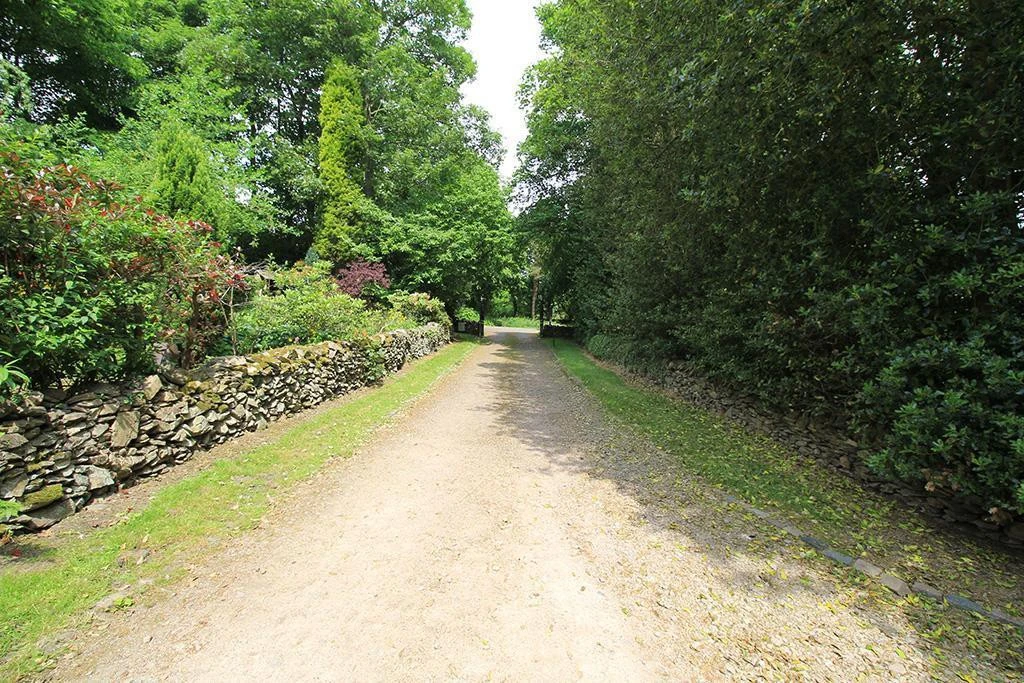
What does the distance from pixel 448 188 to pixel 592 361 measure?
39.1 feet

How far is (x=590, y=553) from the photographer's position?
3785 millimetres

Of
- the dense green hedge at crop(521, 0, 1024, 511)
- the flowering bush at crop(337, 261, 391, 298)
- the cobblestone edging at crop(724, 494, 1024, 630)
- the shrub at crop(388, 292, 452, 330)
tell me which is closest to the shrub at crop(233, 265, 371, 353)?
the flowering bush at crop(337, 261, 391, 298)

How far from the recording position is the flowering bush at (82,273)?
3.71 m

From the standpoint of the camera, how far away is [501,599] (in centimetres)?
311

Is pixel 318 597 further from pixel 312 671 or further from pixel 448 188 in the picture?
pixel 448 188

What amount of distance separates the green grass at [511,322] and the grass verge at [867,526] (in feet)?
144

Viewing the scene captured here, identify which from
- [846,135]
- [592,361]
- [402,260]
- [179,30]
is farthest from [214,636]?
[179,30]

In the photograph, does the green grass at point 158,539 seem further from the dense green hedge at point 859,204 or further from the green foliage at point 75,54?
the green foliage at point 75,54

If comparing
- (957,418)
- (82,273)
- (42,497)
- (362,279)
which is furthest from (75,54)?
(957,418)

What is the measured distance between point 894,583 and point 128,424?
7574mm

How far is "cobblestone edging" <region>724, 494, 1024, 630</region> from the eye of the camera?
3.06 m

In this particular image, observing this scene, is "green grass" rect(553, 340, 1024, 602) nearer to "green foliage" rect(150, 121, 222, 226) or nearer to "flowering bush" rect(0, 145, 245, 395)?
"flowering bush" rect(0, 145, 245, 395)

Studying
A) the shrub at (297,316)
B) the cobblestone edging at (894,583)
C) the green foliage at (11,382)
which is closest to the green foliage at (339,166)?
the shrub at (297,316)

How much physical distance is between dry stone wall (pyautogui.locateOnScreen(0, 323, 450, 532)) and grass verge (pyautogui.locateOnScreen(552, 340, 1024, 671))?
6.54 meters
